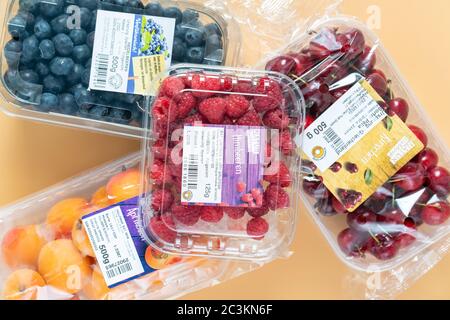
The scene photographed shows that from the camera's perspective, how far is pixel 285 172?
842 mm

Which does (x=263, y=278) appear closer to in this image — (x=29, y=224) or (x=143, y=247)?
(x=143, y=247)

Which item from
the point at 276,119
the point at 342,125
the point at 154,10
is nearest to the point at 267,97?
the point at 276,119

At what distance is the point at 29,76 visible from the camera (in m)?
0.89

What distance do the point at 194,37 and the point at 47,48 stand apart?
243 mm

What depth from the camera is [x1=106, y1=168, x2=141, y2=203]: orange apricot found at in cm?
91

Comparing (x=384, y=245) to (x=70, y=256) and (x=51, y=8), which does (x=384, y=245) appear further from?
(x=51, y=8)

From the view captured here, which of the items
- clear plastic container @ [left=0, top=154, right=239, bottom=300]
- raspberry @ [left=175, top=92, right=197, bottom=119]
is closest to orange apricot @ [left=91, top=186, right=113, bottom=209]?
clear plastic container @ [left=0, top=154, right=239, bottom=300]

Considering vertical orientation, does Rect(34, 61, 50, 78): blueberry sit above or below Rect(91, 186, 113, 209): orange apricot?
above

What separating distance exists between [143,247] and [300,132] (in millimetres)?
328

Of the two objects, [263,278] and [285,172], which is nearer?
[285,172]

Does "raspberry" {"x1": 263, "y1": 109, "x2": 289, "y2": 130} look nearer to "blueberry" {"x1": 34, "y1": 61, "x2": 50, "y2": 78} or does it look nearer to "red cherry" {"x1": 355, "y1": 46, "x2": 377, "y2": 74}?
"red cherry" {"x1": 355, "y1": 46, "x2": 377, "y2": 74}

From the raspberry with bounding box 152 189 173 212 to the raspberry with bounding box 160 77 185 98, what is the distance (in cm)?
15

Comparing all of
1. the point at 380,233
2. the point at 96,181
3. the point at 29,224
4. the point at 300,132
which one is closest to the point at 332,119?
the point at 300,132

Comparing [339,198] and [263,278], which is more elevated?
[339,198]
